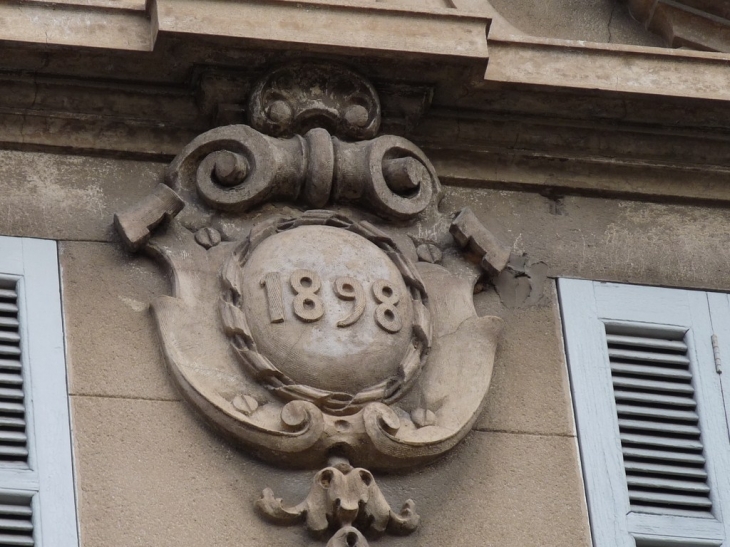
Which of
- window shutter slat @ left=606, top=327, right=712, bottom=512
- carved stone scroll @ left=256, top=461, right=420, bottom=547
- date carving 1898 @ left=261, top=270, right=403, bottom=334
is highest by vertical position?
date carving 1898 @ left=261, top=270, right=403, bottom=334

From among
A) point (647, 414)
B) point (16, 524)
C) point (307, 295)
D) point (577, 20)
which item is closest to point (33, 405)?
point (16, 524)

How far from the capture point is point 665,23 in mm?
6711

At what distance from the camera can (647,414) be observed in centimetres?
607

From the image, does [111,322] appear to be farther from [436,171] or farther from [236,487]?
[436,171]

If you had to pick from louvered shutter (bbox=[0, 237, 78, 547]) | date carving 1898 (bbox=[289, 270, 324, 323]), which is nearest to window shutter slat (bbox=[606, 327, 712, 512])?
date carving 1898 (bbox=[289, 270, 324, 323])

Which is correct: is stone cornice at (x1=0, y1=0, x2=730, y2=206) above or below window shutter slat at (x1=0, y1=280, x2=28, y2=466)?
above

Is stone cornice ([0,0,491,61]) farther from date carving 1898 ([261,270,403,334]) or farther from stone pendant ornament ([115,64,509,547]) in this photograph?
date carving 1898 ([261,270,403,334])

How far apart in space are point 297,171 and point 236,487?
100 cm

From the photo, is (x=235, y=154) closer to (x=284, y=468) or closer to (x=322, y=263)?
(x=322, y=263)

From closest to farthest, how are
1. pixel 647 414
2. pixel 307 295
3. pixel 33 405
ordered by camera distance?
pixel 33 405
pixel 307 295
pixel 647 414

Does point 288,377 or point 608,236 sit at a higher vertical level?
point 608,236

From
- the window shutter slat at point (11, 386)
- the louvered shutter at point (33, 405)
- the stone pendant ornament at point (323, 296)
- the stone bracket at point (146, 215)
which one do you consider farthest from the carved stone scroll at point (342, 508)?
the stone bracket at point (146, 215)

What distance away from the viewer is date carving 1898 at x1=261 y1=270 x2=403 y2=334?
19.0ft

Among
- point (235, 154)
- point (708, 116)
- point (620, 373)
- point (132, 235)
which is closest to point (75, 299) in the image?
point (132, 235)
